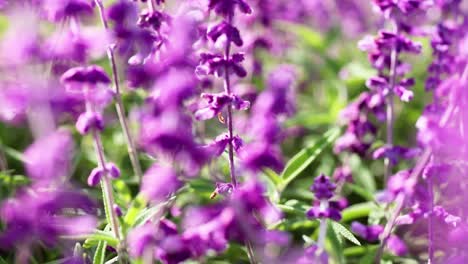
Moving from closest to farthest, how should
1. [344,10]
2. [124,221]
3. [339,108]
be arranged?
1. [124,221]
2. [339,108]
3. [344,10]

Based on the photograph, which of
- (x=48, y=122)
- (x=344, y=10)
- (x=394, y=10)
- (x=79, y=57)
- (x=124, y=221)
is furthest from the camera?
(x=344, y=10)

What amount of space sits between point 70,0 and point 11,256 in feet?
Result: 4.81

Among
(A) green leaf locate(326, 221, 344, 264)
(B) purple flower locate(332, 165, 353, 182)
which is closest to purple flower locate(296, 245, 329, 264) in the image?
(A) green leaf locate(326, 221, 344, 264)

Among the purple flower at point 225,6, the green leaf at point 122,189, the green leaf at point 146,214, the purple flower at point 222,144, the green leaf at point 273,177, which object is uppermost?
the purple flower at point 225,6

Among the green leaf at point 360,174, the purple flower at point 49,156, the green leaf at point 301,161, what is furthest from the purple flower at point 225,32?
the green leaf at point 360,174

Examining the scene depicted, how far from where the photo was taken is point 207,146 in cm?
220

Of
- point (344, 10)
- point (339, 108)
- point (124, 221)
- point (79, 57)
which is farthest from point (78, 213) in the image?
point (344, 10)

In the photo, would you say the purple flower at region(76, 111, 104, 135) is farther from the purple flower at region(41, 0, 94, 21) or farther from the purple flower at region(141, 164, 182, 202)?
the purple flower at region(141, 164, 182, 202)

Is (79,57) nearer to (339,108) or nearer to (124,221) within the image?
(124,221)

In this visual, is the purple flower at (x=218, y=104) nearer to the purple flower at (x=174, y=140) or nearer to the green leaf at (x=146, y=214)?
the green leaf at (x=146, y=214)

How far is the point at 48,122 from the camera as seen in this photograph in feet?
6.72

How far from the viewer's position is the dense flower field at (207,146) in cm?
193

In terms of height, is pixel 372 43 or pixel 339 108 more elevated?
pixel 372 43

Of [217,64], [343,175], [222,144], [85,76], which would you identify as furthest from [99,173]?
[343,175]
